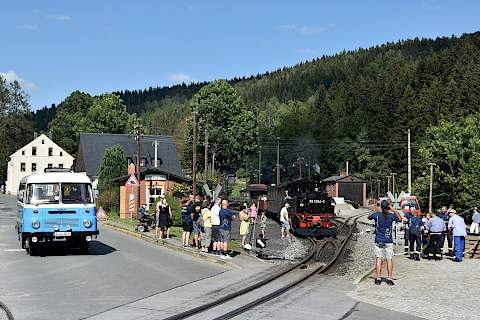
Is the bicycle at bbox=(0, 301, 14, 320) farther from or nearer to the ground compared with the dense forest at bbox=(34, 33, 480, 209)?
nearer to the ground

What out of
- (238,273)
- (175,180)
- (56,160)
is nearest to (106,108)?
(56,160)

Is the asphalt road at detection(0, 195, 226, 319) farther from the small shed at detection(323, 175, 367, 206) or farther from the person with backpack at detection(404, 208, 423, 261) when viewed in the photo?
the small shed at detection(323, 175, 367, 206)

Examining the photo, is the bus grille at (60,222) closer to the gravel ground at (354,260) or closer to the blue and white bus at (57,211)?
the blue and white bus at (57,211)

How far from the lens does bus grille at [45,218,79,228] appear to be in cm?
1903

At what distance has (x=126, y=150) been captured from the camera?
7781 centimetres

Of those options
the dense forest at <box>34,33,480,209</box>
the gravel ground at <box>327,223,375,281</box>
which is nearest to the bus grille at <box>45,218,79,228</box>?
the gravel ground at <box>327,223,375,281</box>

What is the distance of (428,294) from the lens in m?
13.7

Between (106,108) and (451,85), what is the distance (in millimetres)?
51540

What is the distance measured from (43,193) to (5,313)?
940 centimetres

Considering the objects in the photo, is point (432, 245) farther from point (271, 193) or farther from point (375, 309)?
point (271, 193)

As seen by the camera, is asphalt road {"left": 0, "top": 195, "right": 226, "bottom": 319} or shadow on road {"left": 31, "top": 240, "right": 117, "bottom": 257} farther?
shadow on road {"left": 31, "top": 240, "right": 117, "bottom": 257}

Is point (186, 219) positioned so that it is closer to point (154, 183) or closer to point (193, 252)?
point (193, 252)

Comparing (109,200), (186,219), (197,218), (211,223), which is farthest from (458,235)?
(109,200)

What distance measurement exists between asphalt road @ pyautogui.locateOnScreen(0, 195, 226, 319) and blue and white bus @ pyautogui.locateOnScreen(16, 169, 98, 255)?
63 centimetres
